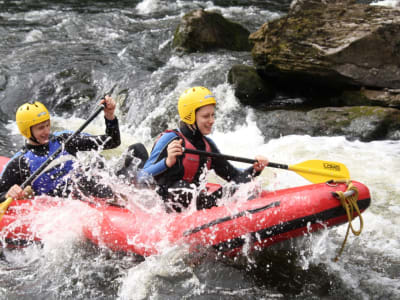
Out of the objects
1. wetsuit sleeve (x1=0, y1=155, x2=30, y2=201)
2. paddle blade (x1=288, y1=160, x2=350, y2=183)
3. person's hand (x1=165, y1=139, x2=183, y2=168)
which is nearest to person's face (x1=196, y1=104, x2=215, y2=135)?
person's hand (x1=165, y1=139, x2=183, y2=168)

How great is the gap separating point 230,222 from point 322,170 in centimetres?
101

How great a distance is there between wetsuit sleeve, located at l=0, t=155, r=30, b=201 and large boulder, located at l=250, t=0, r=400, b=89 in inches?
170

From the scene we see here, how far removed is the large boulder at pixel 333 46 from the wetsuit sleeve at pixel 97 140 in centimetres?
355

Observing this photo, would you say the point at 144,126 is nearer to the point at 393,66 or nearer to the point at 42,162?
the point at 42,162

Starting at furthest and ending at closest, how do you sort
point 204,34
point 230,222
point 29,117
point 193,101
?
point 204,34 → point 29,117 → point 193,101 → point 230,222

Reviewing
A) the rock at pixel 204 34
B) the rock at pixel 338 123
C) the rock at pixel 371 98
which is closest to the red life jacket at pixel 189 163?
the rock at pixel 338 123

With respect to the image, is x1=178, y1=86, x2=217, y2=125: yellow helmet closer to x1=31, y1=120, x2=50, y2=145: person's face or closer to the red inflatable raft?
the red inflatable raft

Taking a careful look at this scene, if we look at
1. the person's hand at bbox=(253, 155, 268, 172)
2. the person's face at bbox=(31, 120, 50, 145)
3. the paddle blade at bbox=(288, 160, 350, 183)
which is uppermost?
the person's face at bbox=(31, 120, 50, 145)

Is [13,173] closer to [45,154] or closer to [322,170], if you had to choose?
[45,154]

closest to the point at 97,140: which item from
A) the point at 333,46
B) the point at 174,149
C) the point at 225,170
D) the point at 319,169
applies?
the point at 174,149

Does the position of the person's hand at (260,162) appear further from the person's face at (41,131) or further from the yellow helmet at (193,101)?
the person's face at (41,131)

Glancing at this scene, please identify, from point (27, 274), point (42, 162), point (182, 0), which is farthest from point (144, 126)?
point (182, 0)

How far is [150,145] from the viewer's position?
23.3 ft

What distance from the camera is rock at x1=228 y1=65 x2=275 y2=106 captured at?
735 centimetres
